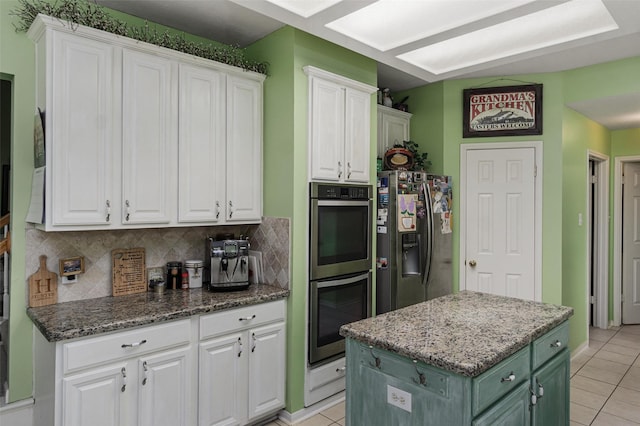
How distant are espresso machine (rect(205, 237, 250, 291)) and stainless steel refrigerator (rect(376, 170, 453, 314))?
1.18 meters

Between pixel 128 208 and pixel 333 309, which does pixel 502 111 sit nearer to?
pixel 333 309

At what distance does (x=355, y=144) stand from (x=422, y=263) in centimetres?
126

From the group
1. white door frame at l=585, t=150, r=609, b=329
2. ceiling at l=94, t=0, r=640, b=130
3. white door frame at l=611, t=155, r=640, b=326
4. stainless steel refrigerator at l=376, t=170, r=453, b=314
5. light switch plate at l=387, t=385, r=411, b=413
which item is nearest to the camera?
light switch plate at l=387, t=385, r=411, b=413

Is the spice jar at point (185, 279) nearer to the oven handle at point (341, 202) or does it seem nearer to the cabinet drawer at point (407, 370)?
the oven handle at point (341, 202)

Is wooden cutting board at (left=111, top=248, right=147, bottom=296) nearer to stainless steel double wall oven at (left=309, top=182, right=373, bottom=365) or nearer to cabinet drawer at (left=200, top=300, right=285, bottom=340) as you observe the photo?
cabinet drawer at (left=200, top=300, right=285, bottom=340)

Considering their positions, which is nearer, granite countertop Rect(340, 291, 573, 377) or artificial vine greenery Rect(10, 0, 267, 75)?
granite countertop Rect(340, 291, 573, 377)

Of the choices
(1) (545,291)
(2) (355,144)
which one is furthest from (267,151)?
(1) (545,291)

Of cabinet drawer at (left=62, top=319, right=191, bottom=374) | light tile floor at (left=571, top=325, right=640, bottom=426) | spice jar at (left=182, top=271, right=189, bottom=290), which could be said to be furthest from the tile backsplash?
light tile floor at (left=571, top=325, right=640, bottom=426)

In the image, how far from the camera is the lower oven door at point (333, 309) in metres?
3.02

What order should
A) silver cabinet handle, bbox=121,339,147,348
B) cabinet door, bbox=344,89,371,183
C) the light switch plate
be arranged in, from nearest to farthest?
the light switch plate < silver cabinet handle, bbox=121,339,147,348 < cabinet door, bbox=344,89,371,183

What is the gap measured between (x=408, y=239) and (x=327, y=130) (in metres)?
1.20

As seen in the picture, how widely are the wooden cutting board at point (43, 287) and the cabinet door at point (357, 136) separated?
206 centimetres

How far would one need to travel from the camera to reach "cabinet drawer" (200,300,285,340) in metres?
2.54

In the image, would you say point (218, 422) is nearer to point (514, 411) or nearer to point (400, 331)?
point (400, 331)
